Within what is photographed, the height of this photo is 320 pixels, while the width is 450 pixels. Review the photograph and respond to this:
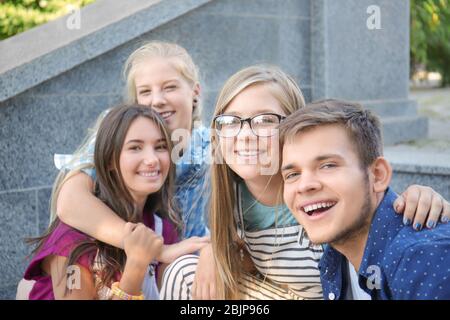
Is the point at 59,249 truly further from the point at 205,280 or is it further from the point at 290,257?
the point at 290,257

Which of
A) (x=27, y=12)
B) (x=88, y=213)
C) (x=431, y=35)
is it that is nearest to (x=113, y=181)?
(x=88, y=213)

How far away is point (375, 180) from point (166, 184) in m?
0.57

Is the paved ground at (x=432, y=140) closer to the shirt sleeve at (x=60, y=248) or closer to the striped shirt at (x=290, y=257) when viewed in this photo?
Result: the striped shirt at (x=290, y=257)

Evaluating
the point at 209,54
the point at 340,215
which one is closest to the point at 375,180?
the point at 340,215

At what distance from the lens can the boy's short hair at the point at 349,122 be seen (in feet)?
4.01

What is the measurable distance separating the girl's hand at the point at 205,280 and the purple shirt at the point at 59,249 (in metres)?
0.18

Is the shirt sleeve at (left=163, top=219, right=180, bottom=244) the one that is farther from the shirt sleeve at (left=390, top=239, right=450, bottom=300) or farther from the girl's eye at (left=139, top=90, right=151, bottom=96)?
the shirt sleeve at (left=390, top=239, right=450, bottom=300)

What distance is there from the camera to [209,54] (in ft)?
7.71

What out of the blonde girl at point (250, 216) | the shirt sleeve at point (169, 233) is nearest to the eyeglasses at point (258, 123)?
the blonde girl at point (250, 216)

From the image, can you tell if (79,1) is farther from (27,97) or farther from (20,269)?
(20,269)

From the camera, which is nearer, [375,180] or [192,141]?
[375,180]

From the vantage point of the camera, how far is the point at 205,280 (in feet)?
4.76

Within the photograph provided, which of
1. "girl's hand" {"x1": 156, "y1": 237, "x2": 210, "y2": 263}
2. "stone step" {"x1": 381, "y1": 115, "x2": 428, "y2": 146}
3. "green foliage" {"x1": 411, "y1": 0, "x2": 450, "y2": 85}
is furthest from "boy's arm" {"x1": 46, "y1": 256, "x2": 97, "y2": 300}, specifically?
"green foliage" {"x1": 411, "y1": 0, "x2": 450, "y2": 85}
